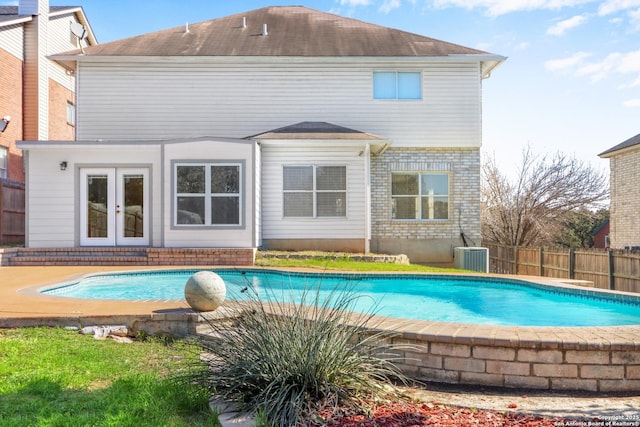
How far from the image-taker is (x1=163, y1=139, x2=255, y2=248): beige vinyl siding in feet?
43.5

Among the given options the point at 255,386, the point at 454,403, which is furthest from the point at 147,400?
the point at 454,403

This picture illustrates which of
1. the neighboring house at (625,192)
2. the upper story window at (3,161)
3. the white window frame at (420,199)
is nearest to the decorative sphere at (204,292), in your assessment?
the white window frame at (420,199)

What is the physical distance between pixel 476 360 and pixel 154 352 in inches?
121

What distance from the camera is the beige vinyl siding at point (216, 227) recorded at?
13273 mm

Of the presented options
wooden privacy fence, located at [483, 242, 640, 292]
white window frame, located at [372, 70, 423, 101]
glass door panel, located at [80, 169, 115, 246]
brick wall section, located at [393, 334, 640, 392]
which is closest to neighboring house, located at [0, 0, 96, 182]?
glass door panel, located at [80, 169, 115, 246]

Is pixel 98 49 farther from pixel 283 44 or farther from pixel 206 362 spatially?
pixel 206 362

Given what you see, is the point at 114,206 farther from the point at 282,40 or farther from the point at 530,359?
the point at 530,359

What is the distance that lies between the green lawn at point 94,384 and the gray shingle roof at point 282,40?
13013 millimetres

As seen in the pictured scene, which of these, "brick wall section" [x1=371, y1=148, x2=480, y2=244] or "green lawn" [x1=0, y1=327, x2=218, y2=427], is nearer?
"green lawn" [x1=0, y1=327, x2=218, y2=427]

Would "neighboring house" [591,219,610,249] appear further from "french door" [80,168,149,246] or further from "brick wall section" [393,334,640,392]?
"brick wall section" [393,334,640,392]

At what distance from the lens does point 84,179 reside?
44.7 ft

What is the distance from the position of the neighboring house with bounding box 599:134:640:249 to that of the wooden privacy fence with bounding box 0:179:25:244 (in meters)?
22.9

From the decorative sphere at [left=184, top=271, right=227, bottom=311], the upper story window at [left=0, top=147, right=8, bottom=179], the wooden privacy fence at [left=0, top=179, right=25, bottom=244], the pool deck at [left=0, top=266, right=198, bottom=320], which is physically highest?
the upper story window at [left=0, top=147, right=8, bottom=179]

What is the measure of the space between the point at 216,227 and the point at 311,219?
2.99 metres
